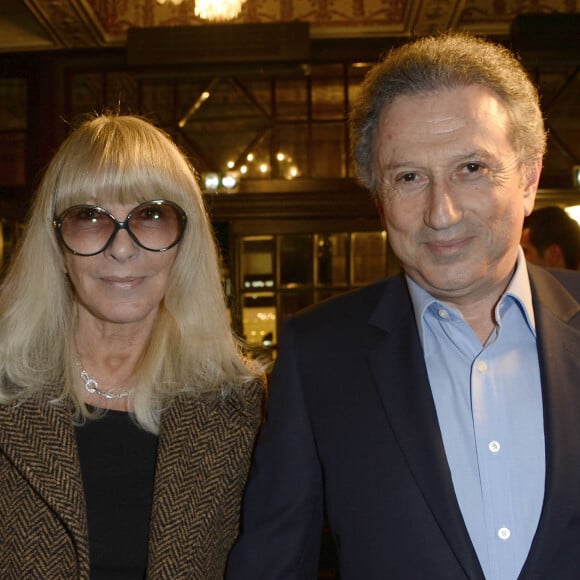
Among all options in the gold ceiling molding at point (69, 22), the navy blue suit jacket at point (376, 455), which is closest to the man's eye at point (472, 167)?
the navy blue suit jacket at point (376, 455)

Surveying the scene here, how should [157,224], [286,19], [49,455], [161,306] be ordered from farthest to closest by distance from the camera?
[286,19] → [161,306] → [157,224] → [49,455]

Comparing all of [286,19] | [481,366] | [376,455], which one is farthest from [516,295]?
[286,19]

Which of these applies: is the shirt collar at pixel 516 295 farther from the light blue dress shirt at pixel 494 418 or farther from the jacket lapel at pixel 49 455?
the jacket lapel at pixel 49 455

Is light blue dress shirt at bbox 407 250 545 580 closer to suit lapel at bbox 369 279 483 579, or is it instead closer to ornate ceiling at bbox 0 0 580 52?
suit lapel at bbox 369 279 483 579

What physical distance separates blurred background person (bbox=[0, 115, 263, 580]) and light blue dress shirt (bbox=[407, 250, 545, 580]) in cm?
52

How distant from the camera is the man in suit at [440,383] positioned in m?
1.39

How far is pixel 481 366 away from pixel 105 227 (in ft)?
2.84

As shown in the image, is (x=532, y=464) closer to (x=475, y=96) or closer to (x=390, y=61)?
(x=475, y=96)

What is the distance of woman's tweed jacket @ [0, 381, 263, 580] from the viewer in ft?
5.43

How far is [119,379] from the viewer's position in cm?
191

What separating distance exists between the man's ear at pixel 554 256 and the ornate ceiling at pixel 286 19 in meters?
2.21

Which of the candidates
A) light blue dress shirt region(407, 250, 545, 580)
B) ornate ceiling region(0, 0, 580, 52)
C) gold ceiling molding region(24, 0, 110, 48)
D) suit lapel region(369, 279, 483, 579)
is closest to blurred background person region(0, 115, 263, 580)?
suit lapel region(369, 279, 483, 579)

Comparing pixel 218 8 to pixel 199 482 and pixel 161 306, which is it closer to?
pixel 161 306

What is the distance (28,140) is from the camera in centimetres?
555
